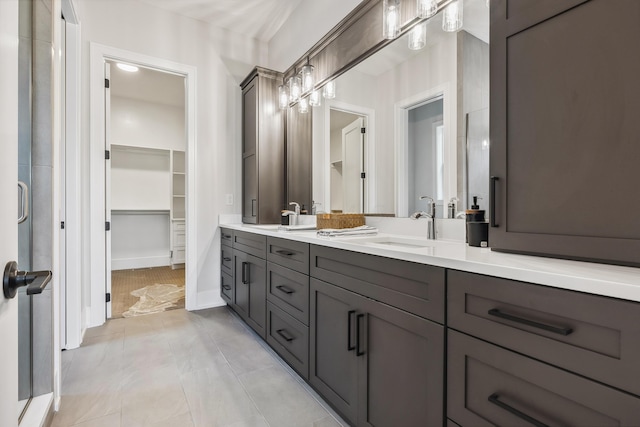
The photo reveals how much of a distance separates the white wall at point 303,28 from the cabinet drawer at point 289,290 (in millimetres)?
1981

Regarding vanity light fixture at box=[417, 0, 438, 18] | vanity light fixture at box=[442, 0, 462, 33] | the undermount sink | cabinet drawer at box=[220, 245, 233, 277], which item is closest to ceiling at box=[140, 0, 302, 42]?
vanity light fixture at box=[417, 0, 438, 18]

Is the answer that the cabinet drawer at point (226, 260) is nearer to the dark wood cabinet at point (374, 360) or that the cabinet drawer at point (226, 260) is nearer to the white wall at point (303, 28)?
the dark wood cabinet at point (374, 360)

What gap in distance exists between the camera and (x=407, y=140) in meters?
1.86

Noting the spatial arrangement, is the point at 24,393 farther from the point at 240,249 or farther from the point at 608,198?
the point at 608,198

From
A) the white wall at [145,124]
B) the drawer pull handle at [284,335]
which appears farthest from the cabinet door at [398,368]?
the white wall at [145,124]

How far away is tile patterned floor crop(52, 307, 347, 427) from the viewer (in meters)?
1.50

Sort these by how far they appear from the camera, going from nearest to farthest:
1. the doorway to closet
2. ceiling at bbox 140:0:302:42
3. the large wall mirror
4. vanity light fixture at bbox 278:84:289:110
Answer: the large wall mirror < ceiling at bbox 140:0:302:42 < vanity light fixture at bbox 278:84:289:110 < the doorway to closet

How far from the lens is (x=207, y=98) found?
127 inches

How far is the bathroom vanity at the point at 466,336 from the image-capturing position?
64cm

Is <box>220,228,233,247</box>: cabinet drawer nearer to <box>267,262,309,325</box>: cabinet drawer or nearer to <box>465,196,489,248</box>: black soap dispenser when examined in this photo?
<box>267,262,309,325</box>: cabinet drawer

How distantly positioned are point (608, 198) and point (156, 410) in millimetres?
2016

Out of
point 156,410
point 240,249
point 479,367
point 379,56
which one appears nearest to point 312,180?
point 240,249

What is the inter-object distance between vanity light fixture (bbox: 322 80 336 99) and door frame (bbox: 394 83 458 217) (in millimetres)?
723

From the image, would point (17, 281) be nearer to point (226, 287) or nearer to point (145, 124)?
point (226, 287)
